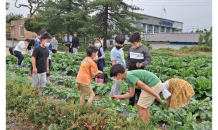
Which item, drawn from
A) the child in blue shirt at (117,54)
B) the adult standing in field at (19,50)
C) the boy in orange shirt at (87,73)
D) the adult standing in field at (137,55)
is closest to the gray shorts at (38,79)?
the boy in orange shirt at (87,73)

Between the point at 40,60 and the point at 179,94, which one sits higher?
the point at 40,60

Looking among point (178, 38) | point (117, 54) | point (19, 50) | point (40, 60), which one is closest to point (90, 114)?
point (117, 54)

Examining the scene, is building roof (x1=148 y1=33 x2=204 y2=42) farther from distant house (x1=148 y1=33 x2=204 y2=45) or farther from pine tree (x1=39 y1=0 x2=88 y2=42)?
pine tree (x1=39 y1=0 x2=88 y2=42)

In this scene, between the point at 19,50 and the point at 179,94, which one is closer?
the point at 179,94

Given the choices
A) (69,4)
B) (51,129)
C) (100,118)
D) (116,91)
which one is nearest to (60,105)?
(51,129)

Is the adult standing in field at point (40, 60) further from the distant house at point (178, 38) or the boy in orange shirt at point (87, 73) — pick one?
the distant house at point (178, 38)

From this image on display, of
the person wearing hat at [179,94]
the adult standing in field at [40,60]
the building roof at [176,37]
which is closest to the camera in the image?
the person wearing hat at [179,94]

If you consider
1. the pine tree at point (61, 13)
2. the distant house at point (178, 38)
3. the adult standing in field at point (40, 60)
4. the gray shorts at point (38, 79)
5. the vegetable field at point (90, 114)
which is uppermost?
the pine tree at point (61, 13)

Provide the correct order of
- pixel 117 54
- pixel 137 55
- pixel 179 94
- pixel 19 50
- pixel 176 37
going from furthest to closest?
pixel 176 37 → pixel 19 50 → pixel 117 54 → pixel 137 55 → pixel 179 94

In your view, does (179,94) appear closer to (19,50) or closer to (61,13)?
(19,50)

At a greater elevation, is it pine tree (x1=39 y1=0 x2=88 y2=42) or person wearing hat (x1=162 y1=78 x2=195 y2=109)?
pine tree (x1=39 y1=0 x2=88 y2=42)

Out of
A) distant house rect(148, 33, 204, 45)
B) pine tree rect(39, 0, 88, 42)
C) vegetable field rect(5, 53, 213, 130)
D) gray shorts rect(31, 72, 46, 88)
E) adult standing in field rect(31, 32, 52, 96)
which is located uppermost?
pine tree rect(39, 0, 88, 42)

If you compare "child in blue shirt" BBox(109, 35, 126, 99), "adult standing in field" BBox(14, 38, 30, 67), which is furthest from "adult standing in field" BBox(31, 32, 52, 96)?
"adult standing in field" BBox(14, 38, 30, 67)

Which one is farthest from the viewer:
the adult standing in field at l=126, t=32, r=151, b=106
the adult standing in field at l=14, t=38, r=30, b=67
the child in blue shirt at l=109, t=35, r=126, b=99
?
the adult standing in field at l=14, t=38, r=30, b=67
